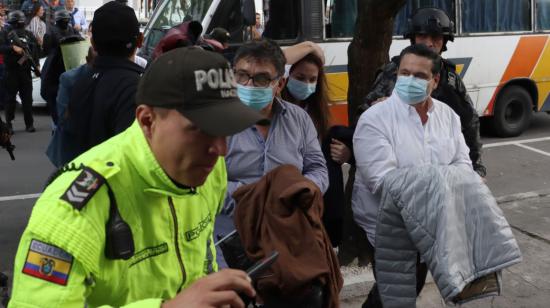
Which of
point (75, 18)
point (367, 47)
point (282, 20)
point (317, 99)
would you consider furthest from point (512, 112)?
point (75, 18)

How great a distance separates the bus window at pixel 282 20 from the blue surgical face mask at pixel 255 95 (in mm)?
5356

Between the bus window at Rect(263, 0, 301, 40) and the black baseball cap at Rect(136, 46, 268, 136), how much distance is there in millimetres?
7034

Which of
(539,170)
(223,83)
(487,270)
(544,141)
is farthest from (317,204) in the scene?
(544,141)

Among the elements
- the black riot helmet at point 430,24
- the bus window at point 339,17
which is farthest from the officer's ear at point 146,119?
the bus window at point 339,17

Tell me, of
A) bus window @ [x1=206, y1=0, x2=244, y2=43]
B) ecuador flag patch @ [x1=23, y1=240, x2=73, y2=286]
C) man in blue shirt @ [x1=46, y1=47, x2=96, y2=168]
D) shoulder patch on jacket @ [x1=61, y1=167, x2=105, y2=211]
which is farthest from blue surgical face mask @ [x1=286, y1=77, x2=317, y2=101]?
bus window @ [x1=206, y1=0, x2=244, y2=43]

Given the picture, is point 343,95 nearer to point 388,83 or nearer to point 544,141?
point 544,141

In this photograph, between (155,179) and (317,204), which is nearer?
(155,179)

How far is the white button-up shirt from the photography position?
3.36m

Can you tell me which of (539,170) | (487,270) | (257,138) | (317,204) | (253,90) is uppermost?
(253,90)

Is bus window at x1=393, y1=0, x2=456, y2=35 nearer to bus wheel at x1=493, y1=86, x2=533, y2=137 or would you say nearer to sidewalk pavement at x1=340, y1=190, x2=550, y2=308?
bus wheel at x1=493, y1=86, x2=533, y2=137

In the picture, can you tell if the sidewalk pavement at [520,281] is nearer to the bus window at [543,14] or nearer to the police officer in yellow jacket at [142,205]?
the police officer in yellow jacket at [142,205]

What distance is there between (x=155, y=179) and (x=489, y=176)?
725 cm

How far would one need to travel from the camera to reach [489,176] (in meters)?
8.21

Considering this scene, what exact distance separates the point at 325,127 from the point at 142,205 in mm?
2346
